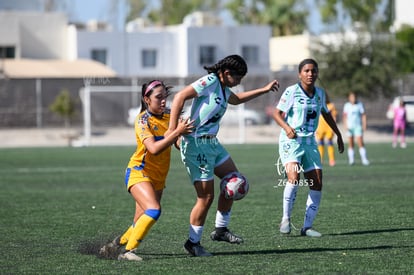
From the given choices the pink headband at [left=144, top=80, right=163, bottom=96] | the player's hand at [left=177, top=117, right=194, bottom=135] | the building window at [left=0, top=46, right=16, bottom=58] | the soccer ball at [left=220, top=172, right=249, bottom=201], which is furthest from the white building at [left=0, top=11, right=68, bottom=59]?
the player's hand at [left=177, top=117, right=194, bottom=135]

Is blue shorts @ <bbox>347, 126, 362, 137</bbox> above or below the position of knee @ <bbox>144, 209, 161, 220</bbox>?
below

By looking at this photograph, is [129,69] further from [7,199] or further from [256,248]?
[256,248]

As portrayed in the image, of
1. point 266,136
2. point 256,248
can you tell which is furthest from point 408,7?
point 256,248

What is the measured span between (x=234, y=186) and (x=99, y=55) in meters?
51.9

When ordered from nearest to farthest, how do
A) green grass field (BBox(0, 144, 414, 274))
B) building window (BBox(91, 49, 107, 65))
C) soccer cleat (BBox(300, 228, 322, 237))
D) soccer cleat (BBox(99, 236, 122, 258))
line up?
green grass field (BBox(0, 144, 414, 274)) → soccer cleat (BBox(99, 236, 122, 258)) → soccer cleat (BBox(300, 228, 322, 237)) → building window (BBox(91, 49, 107, 65))

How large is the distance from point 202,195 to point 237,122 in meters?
34.8

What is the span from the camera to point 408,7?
79.3 meters

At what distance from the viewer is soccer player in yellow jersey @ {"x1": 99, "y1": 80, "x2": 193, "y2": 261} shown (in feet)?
28.3

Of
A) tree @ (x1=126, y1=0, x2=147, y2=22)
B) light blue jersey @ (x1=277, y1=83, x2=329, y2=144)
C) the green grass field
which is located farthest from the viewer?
tree @ (x1=126, y1=0, x2=147, y2=22)

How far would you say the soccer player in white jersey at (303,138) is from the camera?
35.2ft

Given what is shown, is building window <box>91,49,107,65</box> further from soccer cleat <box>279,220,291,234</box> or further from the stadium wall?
soccer cleat <box>279,220,291,234</box>

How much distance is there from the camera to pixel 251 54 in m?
63.2

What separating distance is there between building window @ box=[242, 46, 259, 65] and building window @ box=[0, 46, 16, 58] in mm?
15519

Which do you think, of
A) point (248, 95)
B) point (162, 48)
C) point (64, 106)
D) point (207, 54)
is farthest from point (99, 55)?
point (248, 95)
